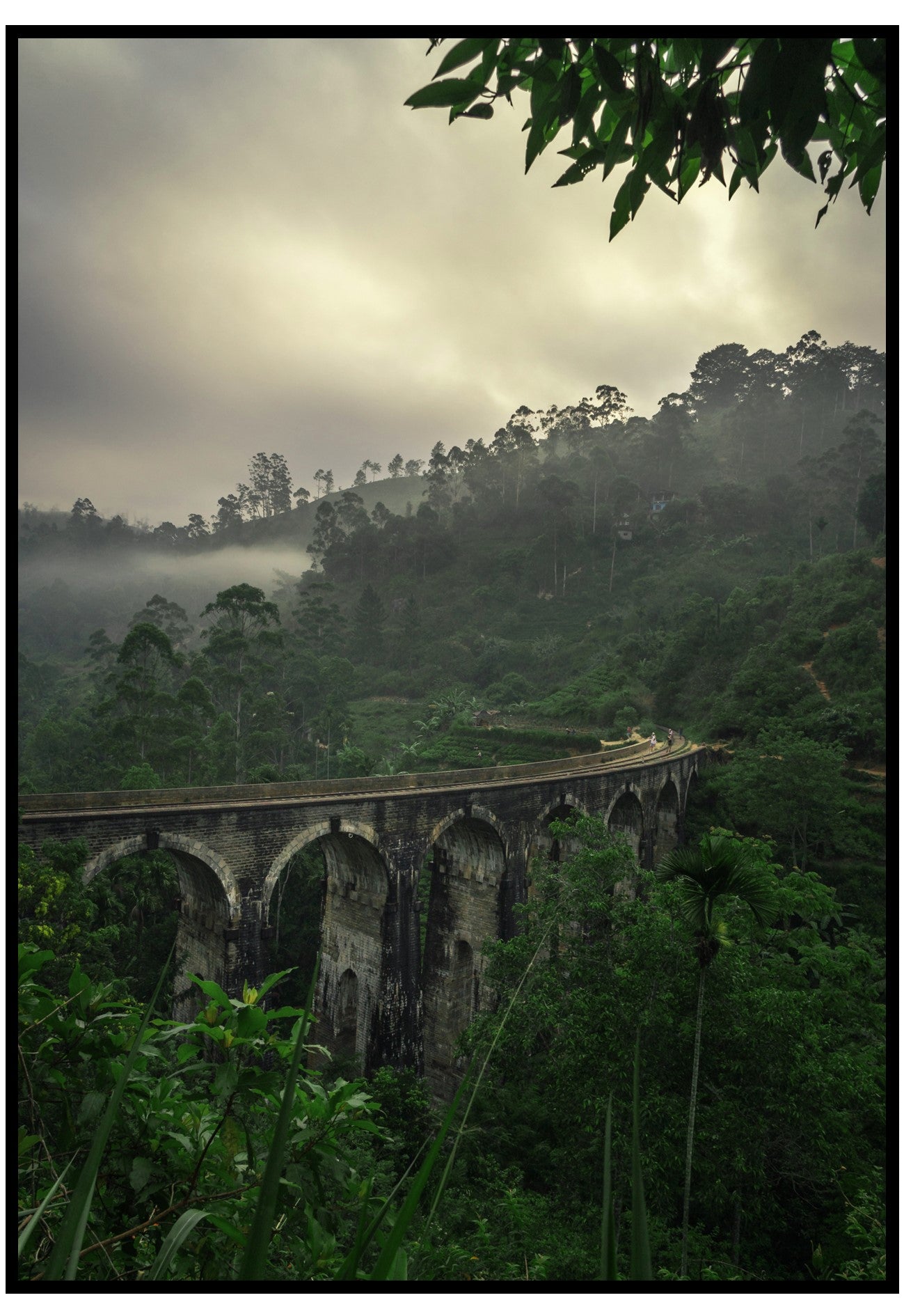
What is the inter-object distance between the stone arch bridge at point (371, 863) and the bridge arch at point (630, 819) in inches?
4.8

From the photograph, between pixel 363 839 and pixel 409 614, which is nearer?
pixel 363 839

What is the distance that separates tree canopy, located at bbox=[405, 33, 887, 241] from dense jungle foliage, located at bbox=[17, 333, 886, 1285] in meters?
2.24

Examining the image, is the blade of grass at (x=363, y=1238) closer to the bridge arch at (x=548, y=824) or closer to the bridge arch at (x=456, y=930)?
the bridge arch at (x=456, y=930)

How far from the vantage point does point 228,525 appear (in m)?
73.1

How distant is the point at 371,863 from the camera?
14.2m

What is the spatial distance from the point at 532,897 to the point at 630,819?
17.5 feet

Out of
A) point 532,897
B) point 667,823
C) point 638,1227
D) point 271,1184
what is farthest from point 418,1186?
point 667,823

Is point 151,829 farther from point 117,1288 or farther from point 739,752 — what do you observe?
point 739,752

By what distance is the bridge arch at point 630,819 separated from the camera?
21.0 meters

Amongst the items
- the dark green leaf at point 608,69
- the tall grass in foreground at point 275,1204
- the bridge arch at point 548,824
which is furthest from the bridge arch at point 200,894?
the dark green leaf at point 608,69

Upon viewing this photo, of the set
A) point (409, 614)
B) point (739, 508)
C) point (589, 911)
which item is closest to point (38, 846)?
point (589, 911)

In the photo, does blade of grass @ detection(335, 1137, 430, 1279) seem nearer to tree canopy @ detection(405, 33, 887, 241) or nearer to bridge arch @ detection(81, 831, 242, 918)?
tree canopy @ detection(405, 33, 887, 241)

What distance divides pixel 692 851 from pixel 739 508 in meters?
61.8

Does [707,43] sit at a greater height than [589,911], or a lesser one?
greater
